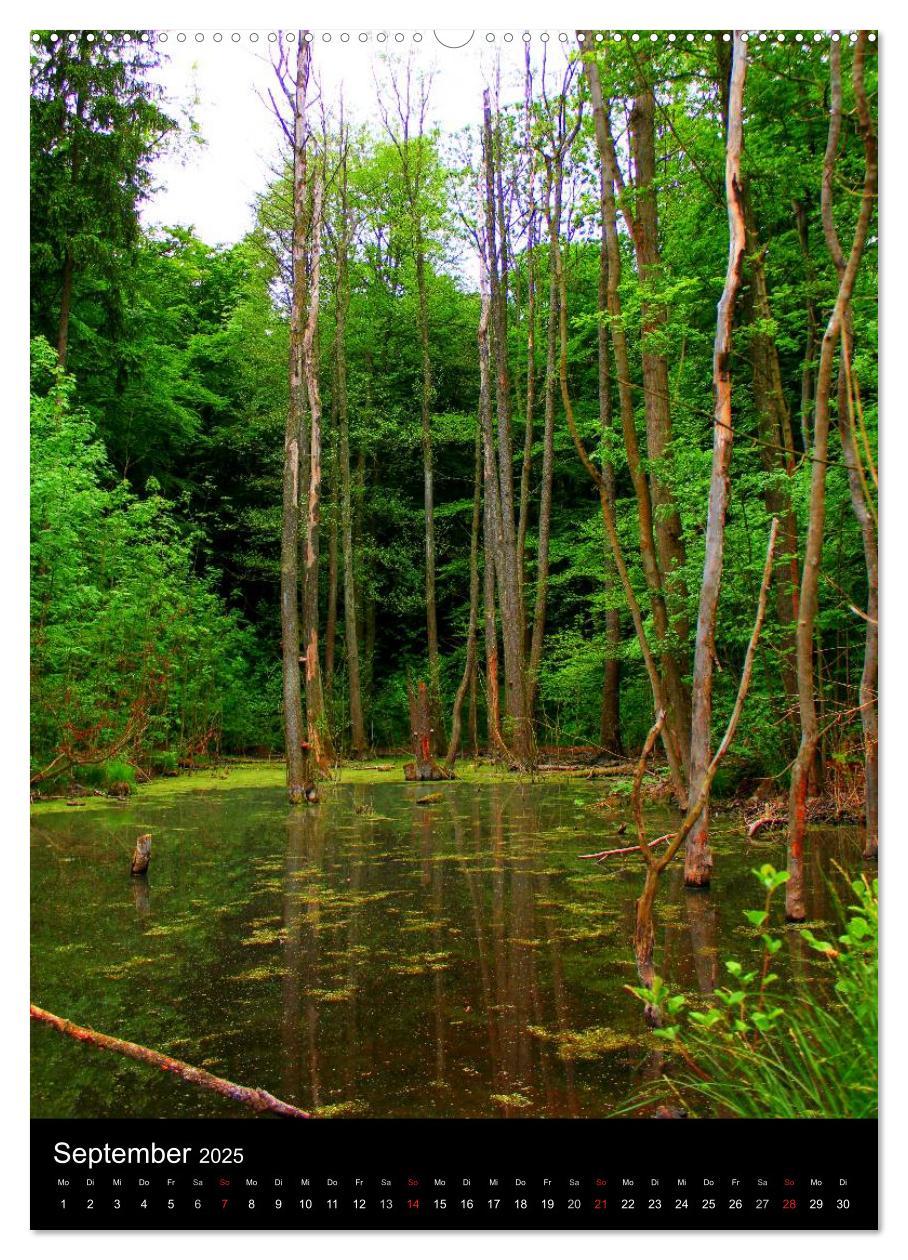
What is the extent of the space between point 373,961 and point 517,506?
15120mm

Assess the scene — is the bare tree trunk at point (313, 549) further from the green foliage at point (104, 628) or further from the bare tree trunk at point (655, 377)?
the bare tree trunk at point (655, 377)

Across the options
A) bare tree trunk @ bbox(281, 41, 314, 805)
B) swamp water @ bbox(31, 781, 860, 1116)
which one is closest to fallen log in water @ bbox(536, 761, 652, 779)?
bare tree trunk @ bbox(281, 41, 314, 805)

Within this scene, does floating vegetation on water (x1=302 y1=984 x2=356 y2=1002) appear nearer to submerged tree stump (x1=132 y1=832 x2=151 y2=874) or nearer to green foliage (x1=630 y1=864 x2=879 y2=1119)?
green foliage (x1=630 y1=864 x2=879 y2=1119)

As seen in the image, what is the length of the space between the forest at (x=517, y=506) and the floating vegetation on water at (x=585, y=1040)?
2 cm

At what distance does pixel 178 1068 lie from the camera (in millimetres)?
2932

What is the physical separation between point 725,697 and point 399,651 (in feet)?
39.0

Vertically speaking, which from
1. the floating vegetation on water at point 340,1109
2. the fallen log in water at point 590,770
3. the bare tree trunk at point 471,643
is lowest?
the fallen log in water at point 590,770

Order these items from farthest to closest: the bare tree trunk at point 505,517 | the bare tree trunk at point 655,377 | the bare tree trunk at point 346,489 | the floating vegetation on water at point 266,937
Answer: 1. the bare tree trunk at point 346,489
2. the bare tree trunk at point 505,517
3. the bare tree trunk at point 655,377
4. the floating vegetation on water at point 266,937

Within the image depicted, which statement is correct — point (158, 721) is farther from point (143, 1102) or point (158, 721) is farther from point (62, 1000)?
point (143, 1102)

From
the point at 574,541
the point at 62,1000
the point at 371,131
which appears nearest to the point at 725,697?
the point at 62,1000

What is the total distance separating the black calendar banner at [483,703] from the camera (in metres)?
1.89

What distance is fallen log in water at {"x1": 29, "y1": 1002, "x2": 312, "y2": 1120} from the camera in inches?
102

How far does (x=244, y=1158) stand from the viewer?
1.77 metres

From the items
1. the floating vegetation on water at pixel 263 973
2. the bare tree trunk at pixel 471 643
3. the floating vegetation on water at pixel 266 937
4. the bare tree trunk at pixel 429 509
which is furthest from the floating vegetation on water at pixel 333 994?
the bare tree trunk at pixel 429 509
